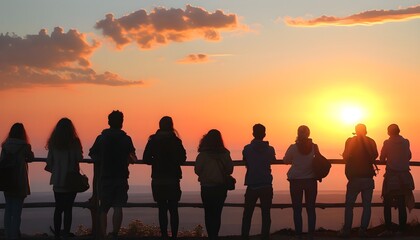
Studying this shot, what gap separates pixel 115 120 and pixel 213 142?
1.60 metres

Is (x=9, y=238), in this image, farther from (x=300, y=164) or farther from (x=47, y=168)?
(x=300, y=164)

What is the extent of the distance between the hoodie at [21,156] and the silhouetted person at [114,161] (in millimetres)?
1347

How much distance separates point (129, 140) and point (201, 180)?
132 centimetres

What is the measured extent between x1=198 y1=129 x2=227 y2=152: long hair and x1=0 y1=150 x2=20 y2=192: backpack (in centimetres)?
320

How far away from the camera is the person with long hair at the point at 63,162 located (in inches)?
488

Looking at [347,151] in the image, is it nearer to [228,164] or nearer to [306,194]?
[306,194]

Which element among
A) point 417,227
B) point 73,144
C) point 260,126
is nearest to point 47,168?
point 73,144

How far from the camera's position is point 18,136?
1287 centimetres

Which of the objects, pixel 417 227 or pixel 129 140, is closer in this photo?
pixel 129 140

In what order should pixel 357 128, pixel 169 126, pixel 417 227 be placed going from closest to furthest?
pixel 169 126 < pixel 357 128 < pixel 417 227

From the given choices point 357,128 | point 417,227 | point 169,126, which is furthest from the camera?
point 417,227

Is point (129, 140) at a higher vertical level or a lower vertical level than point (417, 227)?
higher

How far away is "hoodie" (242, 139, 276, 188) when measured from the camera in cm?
1277

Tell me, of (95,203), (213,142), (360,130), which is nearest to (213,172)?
(213,142)
